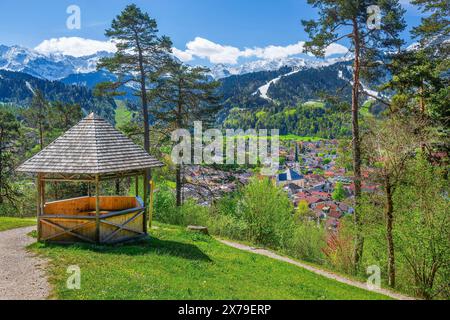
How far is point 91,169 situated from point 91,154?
97 cm

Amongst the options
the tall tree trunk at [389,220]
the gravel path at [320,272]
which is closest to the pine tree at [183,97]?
the gravel path at [320,272]

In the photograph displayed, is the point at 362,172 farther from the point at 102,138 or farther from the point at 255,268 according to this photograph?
the point at 102,138

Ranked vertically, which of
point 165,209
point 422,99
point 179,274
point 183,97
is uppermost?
point 183,97

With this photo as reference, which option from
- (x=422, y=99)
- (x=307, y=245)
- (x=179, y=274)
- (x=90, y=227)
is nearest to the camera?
(x=179, y=274)

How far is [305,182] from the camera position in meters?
111

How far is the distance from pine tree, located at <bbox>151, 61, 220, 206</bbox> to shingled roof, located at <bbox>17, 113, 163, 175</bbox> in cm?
1017

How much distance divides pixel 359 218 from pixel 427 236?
111 inches

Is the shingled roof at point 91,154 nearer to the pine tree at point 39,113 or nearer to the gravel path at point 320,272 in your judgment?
the gravel path at point 320,272

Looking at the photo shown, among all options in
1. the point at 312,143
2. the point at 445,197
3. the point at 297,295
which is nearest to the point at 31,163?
the point at 297,295

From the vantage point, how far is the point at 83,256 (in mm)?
13289

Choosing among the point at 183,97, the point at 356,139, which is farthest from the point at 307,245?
the point at 183,97

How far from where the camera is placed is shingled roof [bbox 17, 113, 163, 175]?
49.0 feet

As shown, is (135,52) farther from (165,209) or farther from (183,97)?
(165,209)
